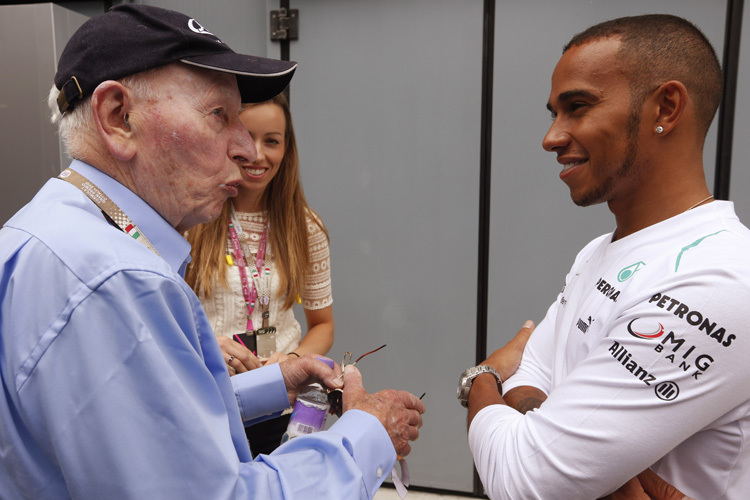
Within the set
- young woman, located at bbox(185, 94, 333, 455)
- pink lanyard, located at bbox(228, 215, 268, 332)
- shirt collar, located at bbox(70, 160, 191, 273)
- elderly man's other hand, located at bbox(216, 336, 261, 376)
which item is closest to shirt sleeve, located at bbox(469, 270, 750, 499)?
shirt collar, located at bbox(70, 160, 191, 273)

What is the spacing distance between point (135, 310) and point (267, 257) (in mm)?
1243

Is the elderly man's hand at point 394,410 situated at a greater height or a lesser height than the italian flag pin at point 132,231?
lesser

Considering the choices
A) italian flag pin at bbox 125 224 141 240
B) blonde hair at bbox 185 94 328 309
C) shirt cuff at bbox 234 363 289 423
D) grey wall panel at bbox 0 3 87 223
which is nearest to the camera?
italian flag pin at bbox 125 224 141 240

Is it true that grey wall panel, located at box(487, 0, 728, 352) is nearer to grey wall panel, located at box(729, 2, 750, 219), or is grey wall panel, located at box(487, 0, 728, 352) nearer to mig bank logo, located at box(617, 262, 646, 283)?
grey wall panel, located at box(729, 2, 750, 219)

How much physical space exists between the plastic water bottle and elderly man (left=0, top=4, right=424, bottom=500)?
218 mm

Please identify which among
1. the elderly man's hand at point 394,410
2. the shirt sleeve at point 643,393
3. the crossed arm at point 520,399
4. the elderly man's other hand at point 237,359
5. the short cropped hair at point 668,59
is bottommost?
the elderly man's other hand at point 237,359

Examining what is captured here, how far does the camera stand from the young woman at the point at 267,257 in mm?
1812

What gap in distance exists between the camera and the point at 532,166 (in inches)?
107

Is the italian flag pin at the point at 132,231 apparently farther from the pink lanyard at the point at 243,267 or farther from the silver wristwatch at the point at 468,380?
the pink lanyard at the point at 243,267

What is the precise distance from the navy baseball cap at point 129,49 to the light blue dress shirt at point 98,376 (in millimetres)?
223

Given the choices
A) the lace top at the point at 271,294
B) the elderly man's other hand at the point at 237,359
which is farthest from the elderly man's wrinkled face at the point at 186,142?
the lace top at the point at 271,294

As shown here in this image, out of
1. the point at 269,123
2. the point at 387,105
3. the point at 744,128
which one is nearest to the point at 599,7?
the point at 744,128

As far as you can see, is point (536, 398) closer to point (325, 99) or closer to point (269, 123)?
point (269, 123)

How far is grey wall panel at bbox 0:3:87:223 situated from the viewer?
2.41 metres
